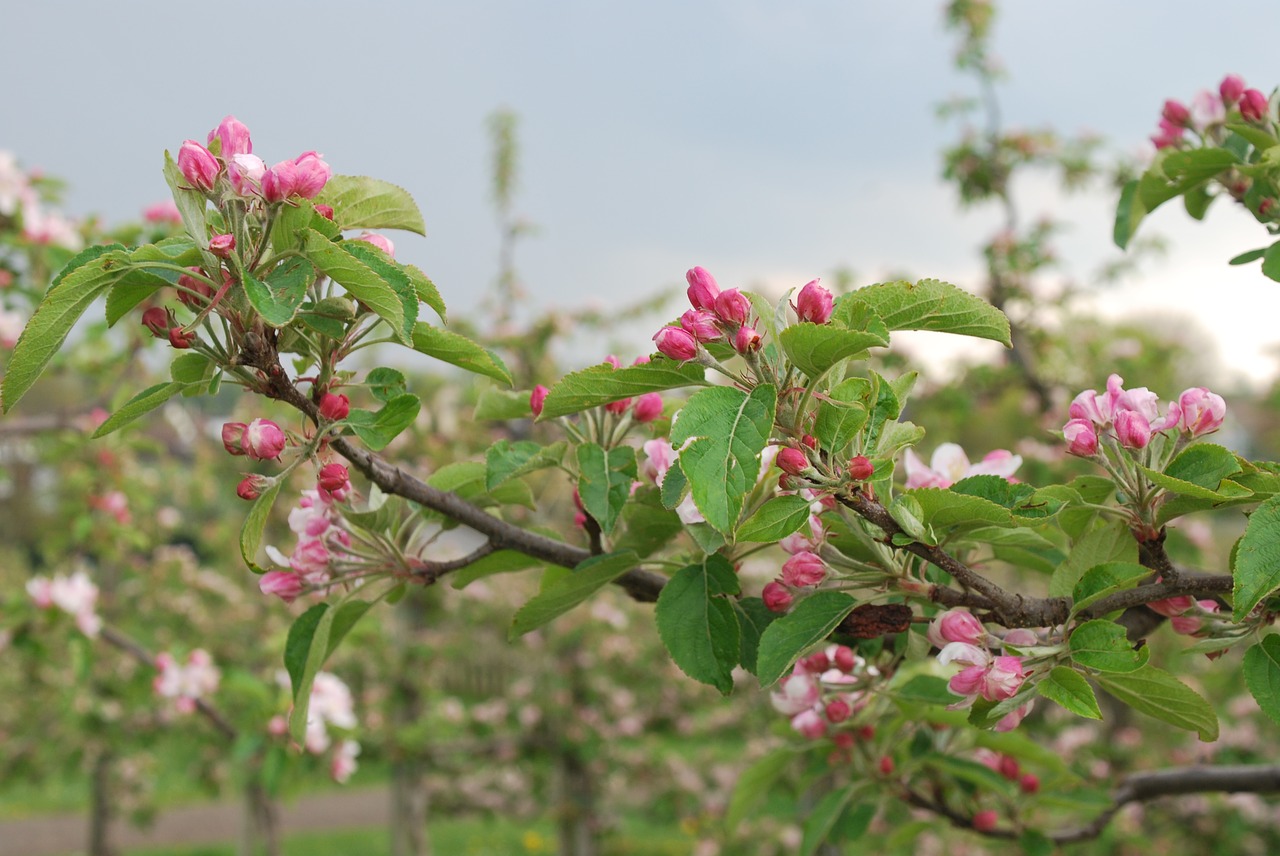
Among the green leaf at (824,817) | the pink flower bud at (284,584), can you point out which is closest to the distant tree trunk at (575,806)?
the green leaf at (824,817)

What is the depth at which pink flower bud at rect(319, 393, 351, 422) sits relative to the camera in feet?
3.68

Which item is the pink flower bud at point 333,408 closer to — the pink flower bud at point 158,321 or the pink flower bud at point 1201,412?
the pink flower bud at point 158,321

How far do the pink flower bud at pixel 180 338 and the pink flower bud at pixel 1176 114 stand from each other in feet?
5.63

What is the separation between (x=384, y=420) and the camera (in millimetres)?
1159

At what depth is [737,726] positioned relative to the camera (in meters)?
6.64

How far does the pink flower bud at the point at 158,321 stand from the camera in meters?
1.09

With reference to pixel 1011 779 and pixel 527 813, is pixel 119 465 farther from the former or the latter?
pixel 1011 779

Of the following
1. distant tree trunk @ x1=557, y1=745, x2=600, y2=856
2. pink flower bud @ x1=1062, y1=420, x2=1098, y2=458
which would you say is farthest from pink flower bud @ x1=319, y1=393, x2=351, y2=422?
distant tree trunk @ x1=557, y1=745, x2=600, y2=856

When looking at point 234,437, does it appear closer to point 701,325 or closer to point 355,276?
point 355,276

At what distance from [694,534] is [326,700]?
2.18 meters

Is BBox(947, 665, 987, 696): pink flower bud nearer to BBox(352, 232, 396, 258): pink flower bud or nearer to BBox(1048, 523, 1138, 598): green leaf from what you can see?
BBox(1048, 523, 1138, 598): green leaf

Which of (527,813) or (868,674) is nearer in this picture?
(868,674)

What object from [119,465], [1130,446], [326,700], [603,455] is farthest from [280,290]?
[119,465]

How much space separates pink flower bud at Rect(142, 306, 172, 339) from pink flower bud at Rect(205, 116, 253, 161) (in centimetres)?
19
